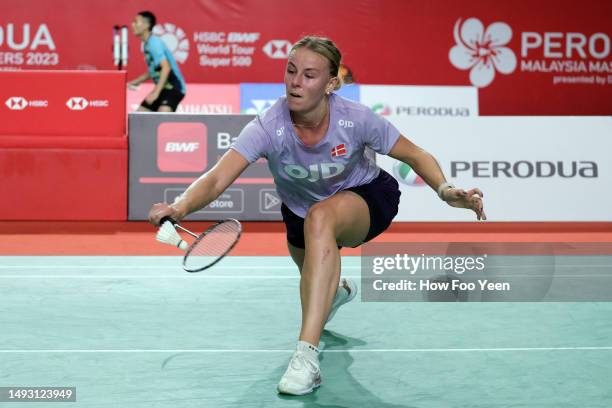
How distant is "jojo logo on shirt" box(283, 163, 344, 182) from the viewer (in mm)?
3072

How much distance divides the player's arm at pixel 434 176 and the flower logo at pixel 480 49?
10866 mm

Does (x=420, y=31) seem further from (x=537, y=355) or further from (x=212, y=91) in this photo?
(x=537, y=355)

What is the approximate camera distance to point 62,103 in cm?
745

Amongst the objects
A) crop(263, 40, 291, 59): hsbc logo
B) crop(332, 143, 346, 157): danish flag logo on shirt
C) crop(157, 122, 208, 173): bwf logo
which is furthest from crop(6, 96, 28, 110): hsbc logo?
crop(263, 40, 291, 59): hsbc logo

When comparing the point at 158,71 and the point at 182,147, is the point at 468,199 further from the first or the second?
the point at 158,71

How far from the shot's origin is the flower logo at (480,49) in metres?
13.6

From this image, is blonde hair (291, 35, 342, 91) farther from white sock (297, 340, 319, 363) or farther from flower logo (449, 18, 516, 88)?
flower logo (449, 18, 516, 88)

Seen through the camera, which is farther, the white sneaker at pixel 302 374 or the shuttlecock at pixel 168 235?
the white sneaker at pixel 302 374

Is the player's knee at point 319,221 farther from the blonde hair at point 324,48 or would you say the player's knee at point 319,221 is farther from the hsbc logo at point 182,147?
the hsbc logo at point 182,147

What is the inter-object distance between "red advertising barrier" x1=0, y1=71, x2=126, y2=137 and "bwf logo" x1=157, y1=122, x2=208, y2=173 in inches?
17.2

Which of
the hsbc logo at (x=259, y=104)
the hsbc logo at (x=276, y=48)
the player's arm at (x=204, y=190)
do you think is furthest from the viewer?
the hsbc logo at (x=276, y=48)

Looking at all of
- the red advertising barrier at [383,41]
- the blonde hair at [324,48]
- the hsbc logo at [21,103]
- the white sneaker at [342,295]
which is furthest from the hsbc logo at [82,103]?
the red advertising barrier at [383,41]

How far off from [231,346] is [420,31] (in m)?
11.2

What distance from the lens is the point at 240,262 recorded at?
5.54 meters
